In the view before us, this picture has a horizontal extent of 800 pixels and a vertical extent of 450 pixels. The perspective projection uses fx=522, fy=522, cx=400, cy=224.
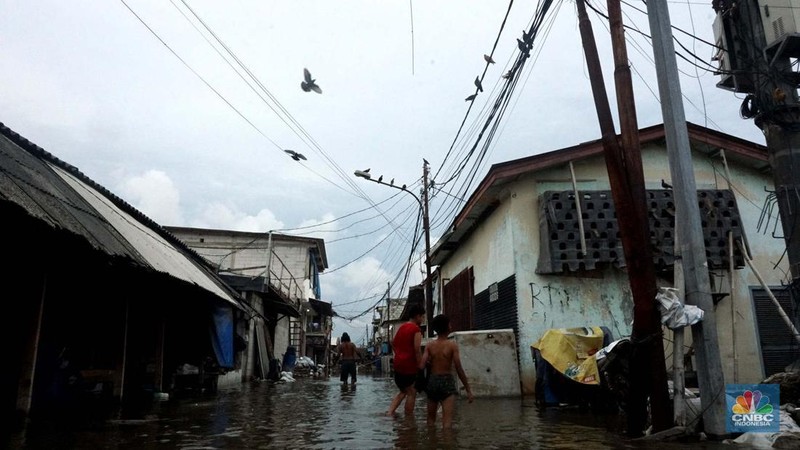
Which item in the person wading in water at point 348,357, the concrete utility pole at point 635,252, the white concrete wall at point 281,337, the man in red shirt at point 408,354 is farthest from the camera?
the white concrete wall at point 281,337

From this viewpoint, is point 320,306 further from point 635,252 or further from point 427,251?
point 635,252

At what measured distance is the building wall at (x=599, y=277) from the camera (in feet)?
40.2

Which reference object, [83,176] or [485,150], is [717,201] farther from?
[83,176]

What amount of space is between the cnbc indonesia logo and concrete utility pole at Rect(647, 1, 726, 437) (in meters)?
0.15

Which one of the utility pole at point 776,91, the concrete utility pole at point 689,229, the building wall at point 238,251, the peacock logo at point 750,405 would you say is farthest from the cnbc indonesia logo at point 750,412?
the building wall at point 238,251

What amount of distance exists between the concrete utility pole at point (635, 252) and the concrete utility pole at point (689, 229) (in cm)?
39

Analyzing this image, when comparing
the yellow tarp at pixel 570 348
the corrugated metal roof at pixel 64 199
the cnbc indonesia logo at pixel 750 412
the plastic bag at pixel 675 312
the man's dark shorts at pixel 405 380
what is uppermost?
the corrugated metal roof at pixel 64 199

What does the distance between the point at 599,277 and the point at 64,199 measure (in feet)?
35.8

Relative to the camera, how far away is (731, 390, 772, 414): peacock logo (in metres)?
5.47

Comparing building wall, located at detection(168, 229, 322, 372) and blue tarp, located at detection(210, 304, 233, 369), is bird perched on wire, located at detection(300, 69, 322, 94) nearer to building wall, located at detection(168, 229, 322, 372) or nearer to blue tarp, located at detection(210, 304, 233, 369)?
blue tarp, located at detection(210, 304, 233, 369)

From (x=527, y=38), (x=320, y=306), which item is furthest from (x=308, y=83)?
(x=320, y=306)

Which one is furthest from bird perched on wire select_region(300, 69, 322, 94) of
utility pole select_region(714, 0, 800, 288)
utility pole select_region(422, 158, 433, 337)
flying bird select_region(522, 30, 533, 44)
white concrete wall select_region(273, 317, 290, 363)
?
white concrete wall select_region(273, 317, 290, 363)

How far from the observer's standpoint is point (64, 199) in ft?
22.9

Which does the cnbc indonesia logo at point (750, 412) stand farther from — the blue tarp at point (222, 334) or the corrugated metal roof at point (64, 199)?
the blue tarp at point (222, 334)
